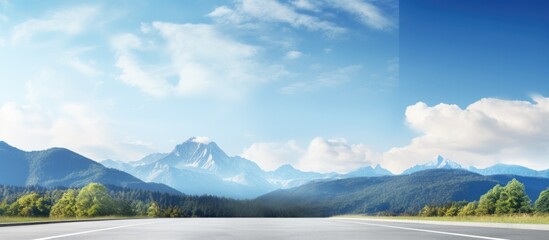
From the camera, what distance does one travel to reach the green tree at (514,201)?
343 ft

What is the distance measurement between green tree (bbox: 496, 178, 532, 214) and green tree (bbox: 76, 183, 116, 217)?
7083cm

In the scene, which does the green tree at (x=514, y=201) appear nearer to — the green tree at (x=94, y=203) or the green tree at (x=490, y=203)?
the green tree at (x=490, y=203)

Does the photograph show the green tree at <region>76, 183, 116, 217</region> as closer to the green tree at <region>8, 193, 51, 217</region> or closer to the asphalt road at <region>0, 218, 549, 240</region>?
the green tree at <region>8, 193, 51, 217</region>

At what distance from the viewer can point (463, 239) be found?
57.3 ft

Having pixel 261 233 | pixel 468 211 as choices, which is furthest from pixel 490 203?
pixel 261 233

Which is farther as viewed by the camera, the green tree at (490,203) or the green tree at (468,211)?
the green tree at (468,211)

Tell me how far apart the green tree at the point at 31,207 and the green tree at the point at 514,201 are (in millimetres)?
93734

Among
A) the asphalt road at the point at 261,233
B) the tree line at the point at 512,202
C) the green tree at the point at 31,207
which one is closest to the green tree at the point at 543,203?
the tree line at the point at 512,202

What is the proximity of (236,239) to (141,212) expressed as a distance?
571 ft

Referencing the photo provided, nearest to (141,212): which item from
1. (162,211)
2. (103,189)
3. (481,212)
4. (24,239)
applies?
(162,211)

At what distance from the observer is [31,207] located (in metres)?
133

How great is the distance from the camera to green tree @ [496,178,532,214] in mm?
104688

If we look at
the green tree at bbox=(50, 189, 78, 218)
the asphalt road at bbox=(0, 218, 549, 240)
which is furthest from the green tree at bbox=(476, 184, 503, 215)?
the asphalt road at bbox=(0, 218, 549, 240)

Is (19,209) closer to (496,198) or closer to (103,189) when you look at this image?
(103,189)
